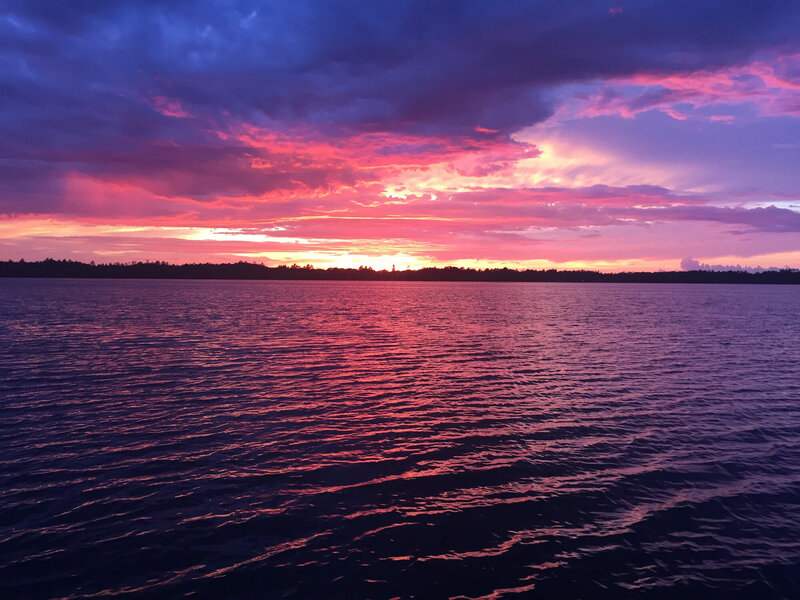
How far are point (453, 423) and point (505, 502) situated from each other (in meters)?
9.01

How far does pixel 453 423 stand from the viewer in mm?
26062

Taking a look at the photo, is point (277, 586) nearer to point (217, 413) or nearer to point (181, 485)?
point (181, 485)

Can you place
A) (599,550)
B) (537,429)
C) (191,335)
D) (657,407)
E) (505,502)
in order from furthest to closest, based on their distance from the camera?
(191,335) < (657,407) < (537,429) < (505,502) < (599,550)

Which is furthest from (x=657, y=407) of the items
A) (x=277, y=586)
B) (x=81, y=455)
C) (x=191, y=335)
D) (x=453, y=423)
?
(x=191, y=335)

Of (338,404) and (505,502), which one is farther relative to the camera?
(338,404)

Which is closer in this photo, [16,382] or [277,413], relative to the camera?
[277,413]

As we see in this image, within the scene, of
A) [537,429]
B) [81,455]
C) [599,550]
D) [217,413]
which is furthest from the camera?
[217,413]

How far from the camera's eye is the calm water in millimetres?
13062

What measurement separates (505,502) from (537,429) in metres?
8.72

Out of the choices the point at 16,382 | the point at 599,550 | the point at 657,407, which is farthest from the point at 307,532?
the point at 16,382

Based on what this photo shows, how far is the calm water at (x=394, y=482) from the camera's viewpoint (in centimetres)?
1306

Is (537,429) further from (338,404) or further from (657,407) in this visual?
(338,404)

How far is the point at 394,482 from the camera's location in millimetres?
18562

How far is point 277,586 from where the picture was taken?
41.0 ft
